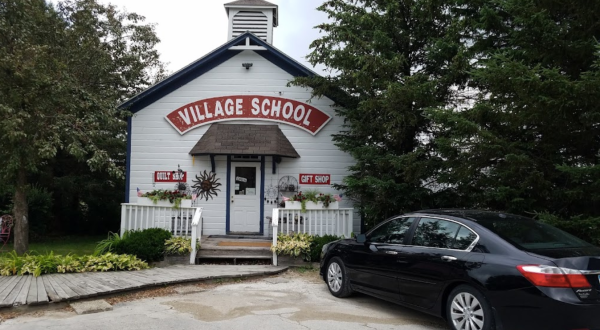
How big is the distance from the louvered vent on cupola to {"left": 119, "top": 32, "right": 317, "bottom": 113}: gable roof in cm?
282

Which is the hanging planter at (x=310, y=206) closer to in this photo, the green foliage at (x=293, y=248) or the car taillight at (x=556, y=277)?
the green foliage at (x=293, y=248)

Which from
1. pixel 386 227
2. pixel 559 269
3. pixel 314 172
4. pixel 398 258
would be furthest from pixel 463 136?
pixel 314 172

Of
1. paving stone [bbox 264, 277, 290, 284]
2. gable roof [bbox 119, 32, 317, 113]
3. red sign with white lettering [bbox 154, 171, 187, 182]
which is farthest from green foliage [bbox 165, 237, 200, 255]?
gable roof [bbox 119, 32, 317, 113]

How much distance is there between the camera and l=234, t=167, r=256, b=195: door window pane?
12.7 m

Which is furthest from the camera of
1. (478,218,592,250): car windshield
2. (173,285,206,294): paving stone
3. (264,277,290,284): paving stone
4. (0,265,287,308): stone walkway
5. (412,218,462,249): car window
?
(264,277,290,284): paving stone

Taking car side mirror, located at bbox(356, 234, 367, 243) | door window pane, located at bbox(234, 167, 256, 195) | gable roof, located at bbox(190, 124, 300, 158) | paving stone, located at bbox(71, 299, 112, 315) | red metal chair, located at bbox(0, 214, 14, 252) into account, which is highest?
gable roof, located at bbox(190, 124, 300, 158)

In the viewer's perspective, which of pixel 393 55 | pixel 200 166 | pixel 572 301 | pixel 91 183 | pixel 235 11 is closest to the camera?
pixel 572 301

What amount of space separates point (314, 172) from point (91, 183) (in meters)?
9.81

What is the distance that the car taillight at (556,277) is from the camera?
412 centimetres

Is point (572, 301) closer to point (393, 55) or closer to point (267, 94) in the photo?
point (393, 55)

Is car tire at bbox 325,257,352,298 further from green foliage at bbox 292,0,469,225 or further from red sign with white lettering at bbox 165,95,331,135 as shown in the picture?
red sign with white lettering at bbox 165,95,331,135

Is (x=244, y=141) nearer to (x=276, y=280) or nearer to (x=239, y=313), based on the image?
(x=276, y=280)

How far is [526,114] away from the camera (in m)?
6.58

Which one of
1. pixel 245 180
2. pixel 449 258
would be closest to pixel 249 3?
pixel 245 180
